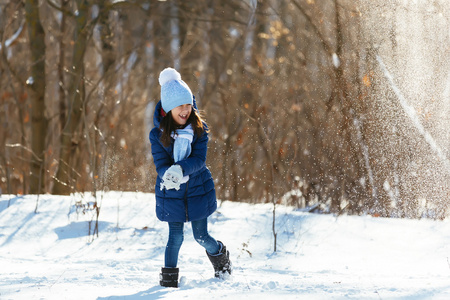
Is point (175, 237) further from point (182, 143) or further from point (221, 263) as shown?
point (182, 143)

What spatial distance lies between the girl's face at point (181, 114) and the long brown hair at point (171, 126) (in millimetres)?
22

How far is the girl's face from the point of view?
10.2 feet

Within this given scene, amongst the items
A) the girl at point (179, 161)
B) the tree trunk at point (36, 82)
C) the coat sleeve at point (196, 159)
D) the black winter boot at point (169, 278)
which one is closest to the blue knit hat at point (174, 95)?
the girl at point (179, 161)

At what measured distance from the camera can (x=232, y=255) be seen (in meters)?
4.88

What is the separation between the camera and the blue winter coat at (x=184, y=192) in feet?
10.2

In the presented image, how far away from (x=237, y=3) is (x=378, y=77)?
526 centimetres

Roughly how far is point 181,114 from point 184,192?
1.49 feet

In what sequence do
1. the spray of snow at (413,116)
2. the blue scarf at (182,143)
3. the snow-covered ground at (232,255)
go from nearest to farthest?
the snow-covered ground at (232,255) → the blue scarf at (182,143) → the spray of snow at (413,116)

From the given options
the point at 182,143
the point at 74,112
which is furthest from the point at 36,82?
the point at 182,143

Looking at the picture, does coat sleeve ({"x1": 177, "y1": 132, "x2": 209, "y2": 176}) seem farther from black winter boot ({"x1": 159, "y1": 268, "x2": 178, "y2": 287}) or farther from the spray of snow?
the spray of snow

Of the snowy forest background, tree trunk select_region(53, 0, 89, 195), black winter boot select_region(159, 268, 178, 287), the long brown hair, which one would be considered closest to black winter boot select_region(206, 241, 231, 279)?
black winter boot select_region(159, 268, 178, 287)

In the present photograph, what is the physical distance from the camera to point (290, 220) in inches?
236

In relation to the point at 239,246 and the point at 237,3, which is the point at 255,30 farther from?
the point at 239,246

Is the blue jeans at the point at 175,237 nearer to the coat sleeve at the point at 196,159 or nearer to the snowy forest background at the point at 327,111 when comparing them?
the coat sleeve at the point at 196,159
